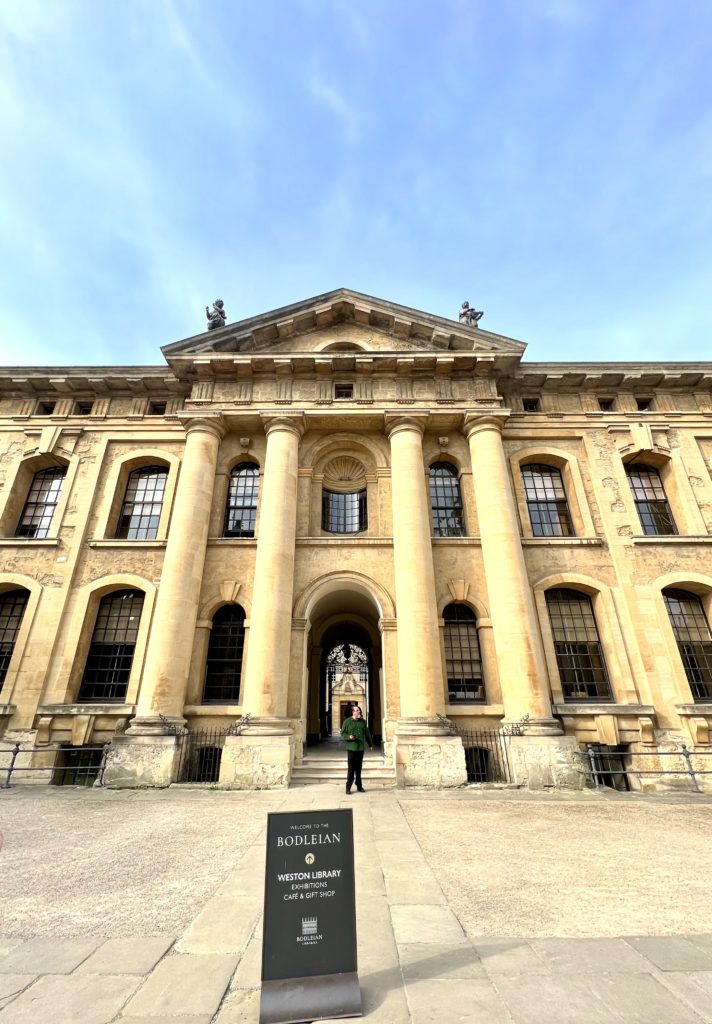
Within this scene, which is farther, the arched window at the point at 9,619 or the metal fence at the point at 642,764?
the arched window at the point at 9,619

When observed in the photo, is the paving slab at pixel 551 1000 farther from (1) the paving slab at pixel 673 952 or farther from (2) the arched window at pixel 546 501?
(2) the arched window at pixel 546 501

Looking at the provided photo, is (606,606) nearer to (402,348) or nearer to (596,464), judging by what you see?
(596,464)

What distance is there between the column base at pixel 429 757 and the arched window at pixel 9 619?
40.5ft

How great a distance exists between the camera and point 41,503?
17.2 meters

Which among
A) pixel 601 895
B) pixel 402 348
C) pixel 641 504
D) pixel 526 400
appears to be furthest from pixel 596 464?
pixel 601 895

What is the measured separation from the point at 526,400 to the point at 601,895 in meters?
16.6

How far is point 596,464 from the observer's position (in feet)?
55.4

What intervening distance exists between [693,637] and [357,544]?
36.5 ft

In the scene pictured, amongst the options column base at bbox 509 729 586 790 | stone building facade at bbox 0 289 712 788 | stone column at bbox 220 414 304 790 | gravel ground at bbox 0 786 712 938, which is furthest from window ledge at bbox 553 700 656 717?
stone column at bbox 220 414 304 790

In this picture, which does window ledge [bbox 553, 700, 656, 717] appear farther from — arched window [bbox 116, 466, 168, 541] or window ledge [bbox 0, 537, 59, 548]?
window ledge [bbox 0, 537, 59, 548]

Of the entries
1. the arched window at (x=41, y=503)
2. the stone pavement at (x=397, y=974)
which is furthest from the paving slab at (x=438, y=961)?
the arched window at (x=41, y=503)

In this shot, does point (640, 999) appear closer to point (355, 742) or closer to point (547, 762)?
point (355, 742)

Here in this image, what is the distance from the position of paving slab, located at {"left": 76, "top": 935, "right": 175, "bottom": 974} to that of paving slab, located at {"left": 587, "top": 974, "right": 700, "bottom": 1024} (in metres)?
3.01

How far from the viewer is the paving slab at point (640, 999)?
2646 mm
